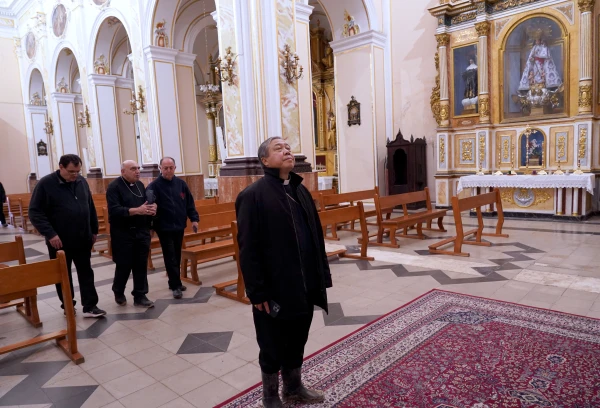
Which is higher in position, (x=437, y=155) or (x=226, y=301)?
(x=437, y=155)

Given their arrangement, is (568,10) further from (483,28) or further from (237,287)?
(237,287)

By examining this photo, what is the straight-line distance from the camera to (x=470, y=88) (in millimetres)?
10555

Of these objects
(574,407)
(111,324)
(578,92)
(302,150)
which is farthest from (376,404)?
(578,92)

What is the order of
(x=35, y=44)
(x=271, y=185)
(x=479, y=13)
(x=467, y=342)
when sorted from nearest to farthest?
(x=271, y=185)
(x=467, y=342)
(x=479, y=13)
(x=35, y=44)

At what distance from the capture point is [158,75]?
A: 10625 millimetres

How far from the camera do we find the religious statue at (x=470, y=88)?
10.5 meters

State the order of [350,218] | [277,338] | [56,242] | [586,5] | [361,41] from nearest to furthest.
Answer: [277,338] < [56,242] < [350,218] < [586,5] < [361,41]

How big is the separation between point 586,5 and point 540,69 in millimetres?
1453

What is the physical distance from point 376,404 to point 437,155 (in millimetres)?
9557

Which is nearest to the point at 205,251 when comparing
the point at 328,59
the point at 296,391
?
the point at 296,391

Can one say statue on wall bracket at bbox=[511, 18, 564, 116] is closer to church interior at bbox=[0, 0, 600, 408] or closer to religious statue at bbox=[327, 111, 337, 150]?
church interior at bbox=[0, 0, 600, 408]

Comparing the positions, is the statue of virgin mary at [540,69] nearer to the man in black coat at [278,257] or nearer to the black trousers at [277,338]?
the man in black coat at [278,257]

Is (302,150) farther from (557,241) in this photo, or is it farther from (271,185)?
(271,185)

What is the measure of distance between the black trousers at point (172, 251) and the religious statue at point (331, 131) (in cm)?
1160
